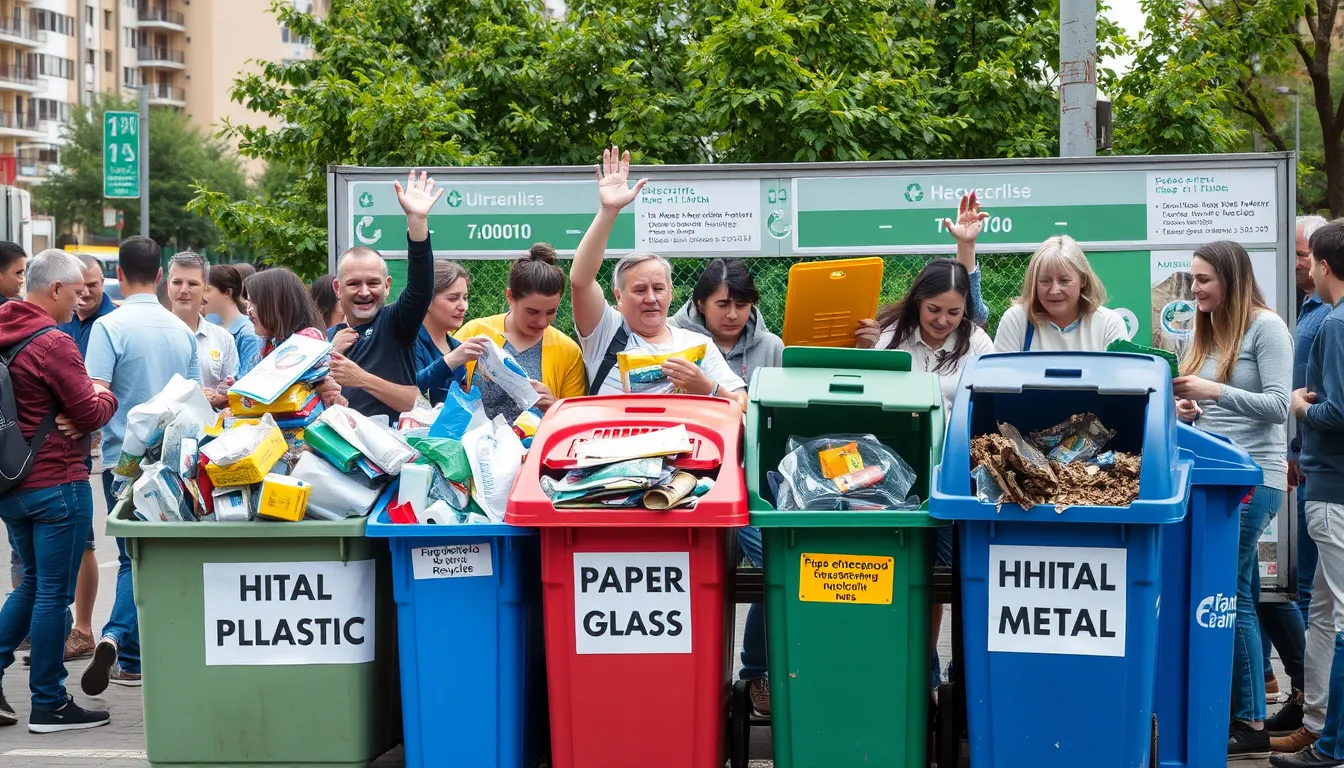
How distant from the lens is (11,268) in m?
6.47

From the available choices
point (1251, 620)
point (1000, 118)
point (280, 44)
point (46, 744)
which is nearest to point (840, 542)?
point (1251, 620)

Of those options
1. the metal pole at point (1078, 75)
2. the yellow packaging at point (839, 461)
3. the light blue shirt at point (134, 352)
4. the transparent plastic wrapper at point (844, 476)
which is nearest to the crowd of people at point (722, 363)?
the light blue shirt at point (134, 352)

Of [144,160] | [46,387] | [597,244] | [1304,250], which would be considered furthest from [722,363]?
[144,160]

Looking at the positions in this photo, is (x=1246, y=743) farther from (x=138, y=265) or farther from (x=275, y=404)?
(x=138, y=265)

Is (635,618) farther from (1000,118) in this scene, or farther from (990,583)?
(1000,118)

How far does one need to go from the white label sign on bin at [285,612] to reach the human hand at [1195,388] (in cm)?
278

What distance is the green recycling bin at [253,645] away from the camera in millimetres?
4141

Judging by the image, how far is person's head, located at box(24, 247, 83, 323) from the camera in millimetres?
5801

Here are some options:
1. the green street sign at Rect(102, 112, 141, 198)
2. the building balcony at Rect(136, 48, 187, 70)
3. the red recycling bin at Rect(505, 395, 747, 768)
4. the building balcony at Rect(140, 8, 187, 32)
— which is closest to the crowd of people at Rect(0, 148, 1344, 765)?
the red recycling bin at Rect(505, 395, 747, 768)

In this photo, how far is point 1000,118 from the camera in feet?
35.9

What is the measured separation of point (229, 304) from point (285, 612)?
166 inches

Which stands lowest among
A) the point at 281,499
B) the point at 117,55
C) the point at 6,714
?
the point at 6,714

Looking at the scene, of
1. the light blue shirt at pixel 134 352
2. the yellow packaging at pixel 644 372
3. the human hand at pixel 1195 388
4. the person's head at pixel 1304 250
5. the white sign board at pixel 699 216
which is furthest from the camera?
the white sign board at pixel 699 216

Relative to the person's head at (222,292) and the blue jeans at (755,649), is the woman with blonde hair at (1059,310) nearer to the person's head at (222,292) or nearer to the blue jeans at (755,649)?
the blue jeans at (755,649)
